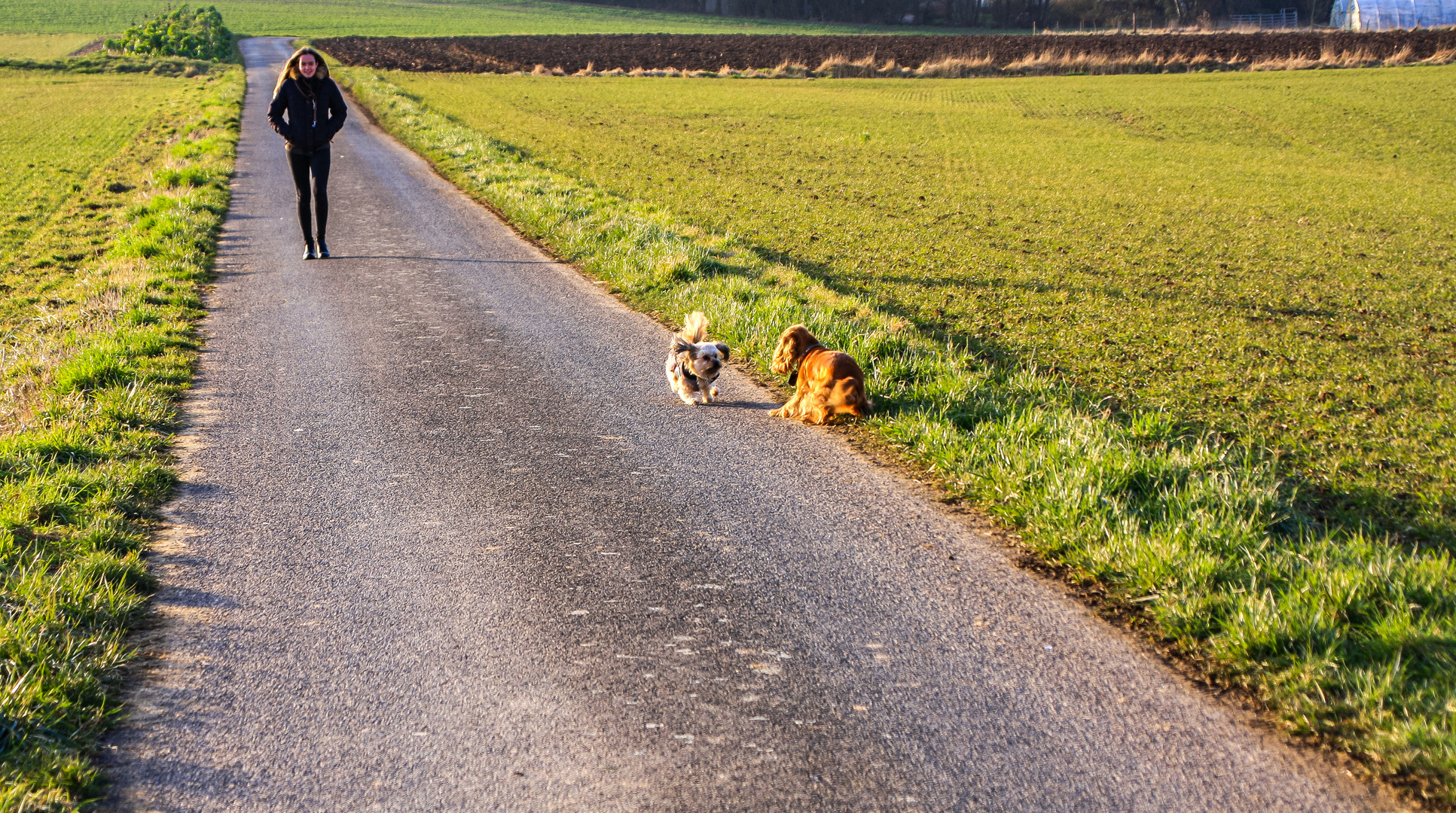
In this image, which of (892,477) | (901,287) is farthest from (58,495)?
(901,287)

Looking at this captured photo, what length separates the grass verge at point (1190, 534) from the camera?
3.47 m

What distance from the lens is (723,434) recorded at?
6.67 meters

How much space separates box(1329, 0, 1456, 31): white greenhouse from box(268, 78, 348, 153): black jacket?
89.4 metres

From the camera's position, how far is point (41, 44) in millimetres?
66500

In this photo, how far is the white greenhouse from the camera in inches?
3000

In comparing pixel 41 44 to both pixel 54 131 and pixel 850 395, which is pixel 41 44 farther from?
pixel 850 395

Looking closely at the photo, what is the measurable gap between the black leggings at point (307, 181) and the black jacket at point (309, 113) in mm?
194

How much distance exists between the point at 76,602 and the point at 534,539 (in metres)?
2.05

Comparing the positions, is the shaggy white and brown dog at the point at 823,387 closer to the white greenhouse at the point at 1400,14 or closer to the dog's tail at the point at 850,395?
the dog's tail at the point at 850,395

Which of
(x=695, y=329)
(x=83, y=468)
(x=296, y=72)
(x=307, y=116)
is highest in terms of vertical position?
(x=296, y=72)

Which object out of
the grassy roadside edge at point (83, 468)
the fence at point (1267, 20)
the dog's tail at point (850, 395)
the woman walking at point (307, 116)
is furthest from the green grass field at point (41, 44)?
the fence at point (1267, 20)

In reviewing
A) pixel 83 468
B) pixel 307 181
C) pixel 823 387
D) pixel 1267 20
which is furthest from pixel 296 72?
pixel 1267 20

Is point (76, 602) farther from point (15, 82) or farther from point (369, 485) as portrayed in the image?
point (15, 82)

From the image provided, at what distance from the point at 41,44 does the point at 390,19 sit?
35.6m
